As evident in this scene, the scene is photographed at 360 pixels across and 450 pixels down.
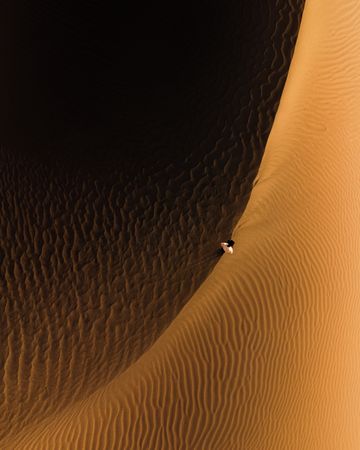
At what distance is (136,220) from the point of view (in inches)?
64.7

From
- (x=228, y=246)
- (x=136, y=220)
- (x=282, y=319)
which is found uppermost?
(x=136, y=220)

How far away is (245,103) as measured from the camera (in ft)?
5.42

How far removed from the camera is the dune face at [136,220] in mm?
1528

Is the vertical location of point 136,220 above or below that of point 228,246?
above

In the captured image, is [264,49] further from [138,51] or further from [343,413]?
[343,413]

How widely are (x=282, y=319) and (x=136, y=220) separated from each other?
0.47m

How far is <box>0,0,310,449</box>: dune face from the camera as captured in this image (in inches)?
60.2

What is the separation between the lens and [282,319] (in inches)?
62.7

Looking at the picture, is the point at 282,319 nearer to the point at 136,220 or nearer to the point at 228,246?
the point at 228,246

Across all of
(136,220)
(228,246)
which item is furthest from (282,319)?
(136,220)

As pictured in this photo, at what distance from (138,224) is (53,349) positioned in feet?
1.31

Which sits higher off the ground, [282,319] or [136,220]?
[136,220]

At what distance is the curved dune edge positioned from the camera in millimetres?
1510

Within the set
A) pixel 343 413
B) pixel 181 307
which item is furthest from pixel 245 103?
pixel 343 413
